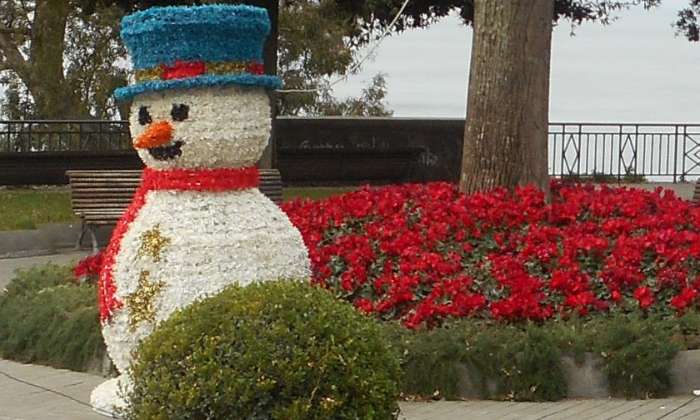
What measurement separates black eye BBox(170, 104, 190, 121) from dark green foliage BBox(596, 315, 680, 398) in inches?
110

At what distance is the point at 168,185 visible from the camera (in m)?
7.13

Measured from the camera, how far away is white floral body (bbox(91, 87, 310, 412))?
694 cm

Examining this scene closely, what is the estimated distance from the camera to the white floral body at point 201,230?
6.94m

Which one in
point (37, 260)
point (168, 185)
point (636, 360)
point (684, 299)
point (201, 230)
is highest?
point (168, 185)

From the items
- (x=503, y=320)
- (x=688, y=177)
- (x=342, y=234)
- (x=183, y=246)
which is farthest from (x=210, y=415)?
(x=688, y=177)

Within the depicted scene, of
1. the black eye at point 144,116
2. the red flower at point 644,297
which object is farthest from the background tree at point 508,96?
the black eye at point 144,116

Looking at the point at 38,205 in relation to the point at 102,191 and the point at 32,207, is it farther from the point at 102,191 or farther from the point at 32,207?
the point at 102,191

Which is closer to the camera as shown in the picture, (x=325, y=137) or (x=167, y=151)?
(x=167, y=151)

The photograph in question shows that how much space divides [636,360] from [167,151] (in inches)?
118

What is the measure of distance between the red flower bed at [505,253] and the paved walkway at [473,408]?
0.80 metres

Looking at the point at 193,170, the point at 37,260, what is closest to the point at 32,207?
the point at 37,260

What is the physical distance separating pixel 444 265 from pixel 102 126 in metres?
17.2

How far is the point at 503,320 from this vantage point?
26.7ft

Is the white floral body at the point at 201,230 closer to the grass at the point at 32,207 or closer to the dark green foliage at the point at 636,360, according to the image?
the dark green foliage at the point at 636,360
